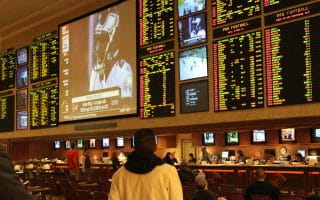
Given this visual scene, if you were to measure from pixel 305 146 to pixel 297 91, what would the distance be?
8609 mm

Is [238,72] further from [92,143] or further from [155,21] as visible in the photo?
[92,143]

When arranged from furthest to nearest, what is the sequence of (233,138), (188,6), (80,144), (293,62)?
(80,144), (233,138), (188,6), (293,62)

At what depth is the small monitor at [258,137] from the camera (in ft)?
53.6

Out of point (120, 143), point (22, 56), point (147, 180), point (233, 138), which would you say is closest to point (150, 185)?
point (147, 180)

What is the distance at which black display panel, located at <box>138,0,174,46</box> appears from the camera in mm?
9906

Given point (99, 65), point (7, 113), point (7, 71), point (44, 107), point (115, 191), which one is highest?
point (7, 71)

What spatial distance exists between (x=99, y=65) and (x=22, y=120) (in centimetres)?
462

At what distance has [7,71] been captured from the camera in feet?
52.9

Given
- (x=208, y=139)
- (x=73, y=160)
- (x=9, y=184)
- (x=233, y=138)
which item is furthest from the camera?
(x=208, y=139)

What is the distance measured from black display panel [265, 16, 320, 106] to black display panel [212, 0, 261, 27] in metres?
0.53

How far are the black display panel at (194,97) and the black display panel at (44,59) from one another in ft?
16.9

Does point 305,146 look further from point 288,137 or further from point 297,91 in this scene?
point 297,91

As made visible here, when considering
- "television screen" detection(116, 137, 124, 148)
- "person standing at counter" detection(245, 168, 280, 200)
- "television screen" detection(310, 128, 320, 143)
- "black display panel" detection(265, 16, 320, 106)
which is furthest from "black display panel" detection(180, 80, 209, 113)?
"television screen" detection(116, 137, 124, 148)

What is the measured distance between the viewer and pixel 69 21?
517 inches
